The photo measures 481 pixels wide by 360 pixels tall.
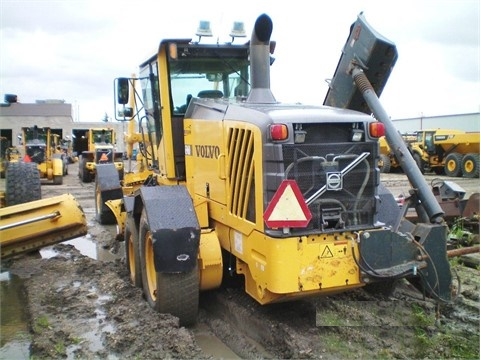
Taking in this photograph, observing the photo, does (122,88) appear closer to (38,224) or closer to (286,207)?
(38,224)

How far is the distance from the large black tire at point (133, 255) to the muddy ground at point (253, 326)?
5.1 inches

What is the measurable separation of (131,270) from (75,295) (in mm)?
743

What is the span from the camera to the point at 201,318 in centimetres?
501

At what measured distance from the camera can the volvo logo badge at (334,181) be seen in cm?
414

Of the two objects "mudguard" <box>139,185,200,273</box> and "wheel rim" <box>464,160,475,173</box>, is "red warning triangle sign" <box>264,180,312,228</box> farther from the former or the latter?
"wheel rim" <box>464,160,475,173</box>

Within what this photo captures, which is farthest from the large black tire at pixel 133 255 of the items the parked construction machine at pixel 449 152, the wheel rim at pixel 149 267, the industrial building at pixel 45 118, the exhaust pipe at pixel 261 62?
the industrial building at pixel 45 118

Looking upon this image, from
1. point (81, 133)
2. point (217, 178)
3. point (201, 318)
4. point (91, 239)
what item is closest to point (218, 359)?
point (201, 318)

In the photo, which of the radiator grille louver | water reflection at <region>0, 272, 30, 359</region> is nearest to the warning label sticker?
the radiator grille louver

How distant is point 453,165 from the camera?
2078 centimetres

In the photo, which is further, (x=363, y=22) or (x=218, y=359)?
(x=363, y=22)

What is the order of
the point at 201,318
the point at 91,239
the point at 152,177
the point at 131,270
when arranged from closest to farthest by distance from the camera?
the point at 201,318, the point at 131,270, the point at 152,177, the point at 91,239

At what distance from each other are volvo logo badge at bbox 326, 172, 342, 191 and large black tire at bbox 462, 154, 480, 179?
17442mm

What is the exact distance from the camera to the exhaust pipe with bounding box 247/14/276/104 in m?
4.77

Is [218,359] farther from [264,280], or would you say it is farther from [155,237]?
[155,237]
